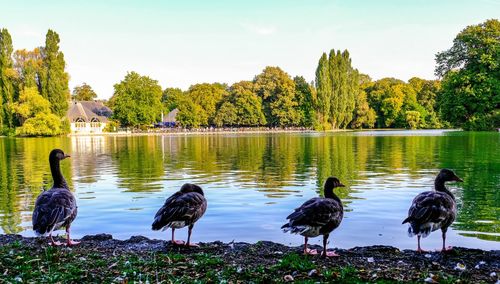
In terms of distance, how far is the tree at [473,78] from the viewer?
80.8m

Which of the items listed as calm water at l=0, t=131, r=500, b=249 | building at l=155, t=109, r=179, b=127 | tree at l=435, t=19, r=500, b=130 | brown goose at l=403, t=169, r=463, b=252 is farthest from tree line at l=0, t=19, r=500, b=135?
Result: brown goose at l=403, t=169, r=463, b=252

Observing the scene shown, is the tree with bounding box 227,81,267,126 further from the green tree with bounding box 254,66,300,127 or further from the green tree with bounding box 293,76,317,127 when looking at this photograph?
the green tree with bounding box 293,76,317,127

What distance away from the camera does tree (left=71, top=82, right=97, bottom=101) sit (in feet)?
619

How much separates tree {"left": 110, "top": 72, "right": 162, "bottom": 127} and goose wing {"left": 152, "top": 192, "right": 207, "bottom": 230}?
406 feet

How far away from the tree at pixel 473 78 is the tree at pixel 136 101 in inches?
3125

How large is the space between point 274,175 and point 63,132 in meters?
93.5

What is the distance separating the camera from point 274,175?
92.3 feet

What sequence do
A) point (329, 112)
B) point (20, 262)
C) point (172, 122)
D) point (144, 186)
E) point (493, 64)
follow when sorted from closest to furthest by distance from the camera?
point (20, 262) → point (144, 186) → point (493, 64) → point (329, 112) → point (172, 122)

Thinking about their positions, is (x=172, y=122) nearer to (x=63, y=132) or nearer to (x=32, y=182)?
(x=63, y=132)

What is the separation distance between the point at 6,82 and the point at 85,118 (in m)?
32.2

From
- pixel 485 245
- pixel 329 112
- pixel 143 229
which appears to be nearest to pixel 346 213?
pixel 485 245

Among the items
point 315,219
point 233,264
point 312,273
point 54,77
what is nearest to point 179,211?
point 233,264

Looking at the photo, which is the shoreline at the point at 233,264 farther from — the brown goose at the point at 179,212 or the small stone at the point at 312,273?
the brown goose at the point at 179,212

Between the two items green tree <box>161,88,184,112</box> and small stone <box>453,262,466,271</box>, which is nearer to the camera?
small stone <box>453,262,466,271</box>
